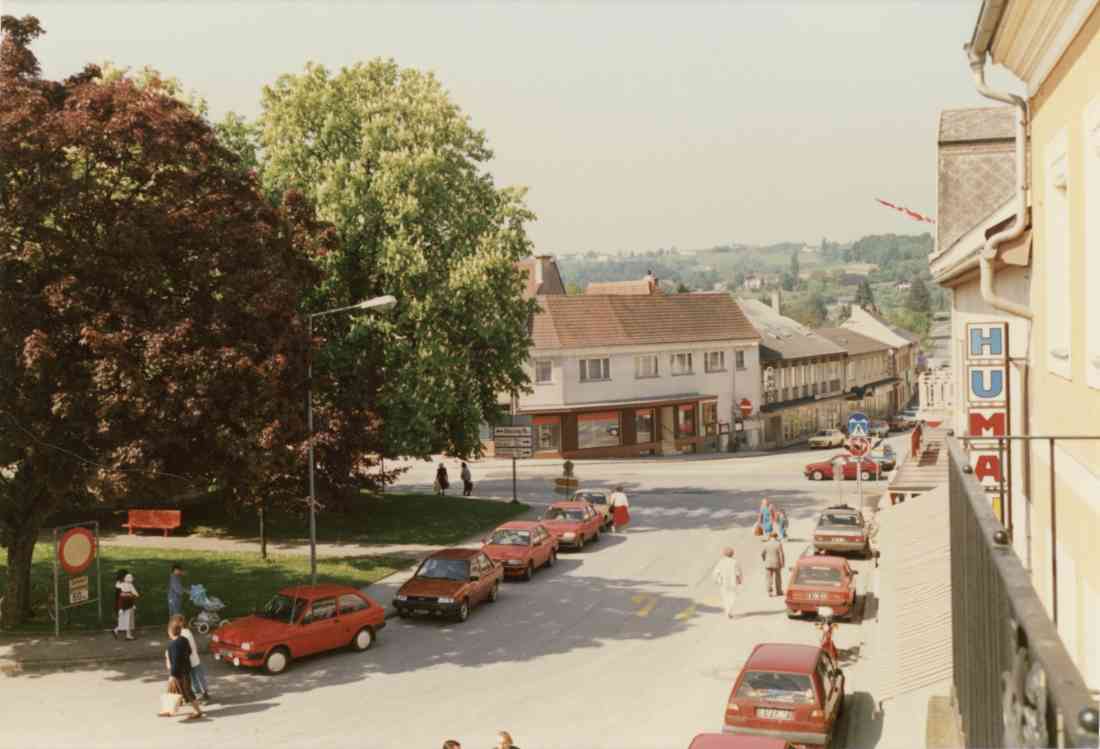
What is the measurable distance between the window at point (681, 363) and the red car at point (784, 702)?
5596 centimetres

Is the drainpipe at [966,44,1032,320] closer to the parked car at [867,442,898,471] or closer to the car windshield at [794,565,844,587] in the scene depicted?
the car windshield at [794,565,844,587]

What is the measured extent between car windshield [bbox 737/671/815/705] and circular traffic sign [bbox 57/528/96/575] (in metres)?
15.5

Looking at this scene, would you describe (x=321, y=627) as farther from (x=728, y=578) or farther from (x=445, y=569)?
(x=728, y=578)

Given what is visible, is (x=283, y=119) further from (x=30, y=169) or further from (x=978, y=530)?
(x=978, y=530)

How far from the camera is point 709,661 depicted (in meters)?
23.2

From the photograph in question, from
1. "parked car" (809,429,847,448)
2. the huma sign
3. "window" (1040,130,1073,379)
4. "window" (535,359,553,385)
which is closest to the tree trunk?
the huma sign

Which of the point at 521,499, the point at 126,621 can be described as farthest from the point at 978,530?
the point at 521,499

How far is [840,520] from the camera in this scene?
116 ft

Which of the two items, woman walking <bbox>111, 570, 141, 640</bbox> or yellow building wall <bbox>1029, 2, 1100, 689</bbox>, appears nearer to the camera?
yellow building wall <bbox>1029, 2, 1100, 689</bbox>

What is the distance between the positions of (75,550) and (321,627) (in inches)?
245

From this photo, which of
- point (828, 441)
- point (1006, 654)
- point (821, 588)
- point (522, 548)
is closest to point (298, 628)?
point (522, 548)

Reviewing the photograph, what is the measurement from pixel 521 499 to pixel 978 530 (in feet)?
149

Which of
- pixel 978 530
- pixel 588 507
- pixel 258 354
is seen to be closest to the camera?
pixel 978 530

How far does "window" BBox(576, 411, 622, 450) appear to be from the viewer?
68875 mm
